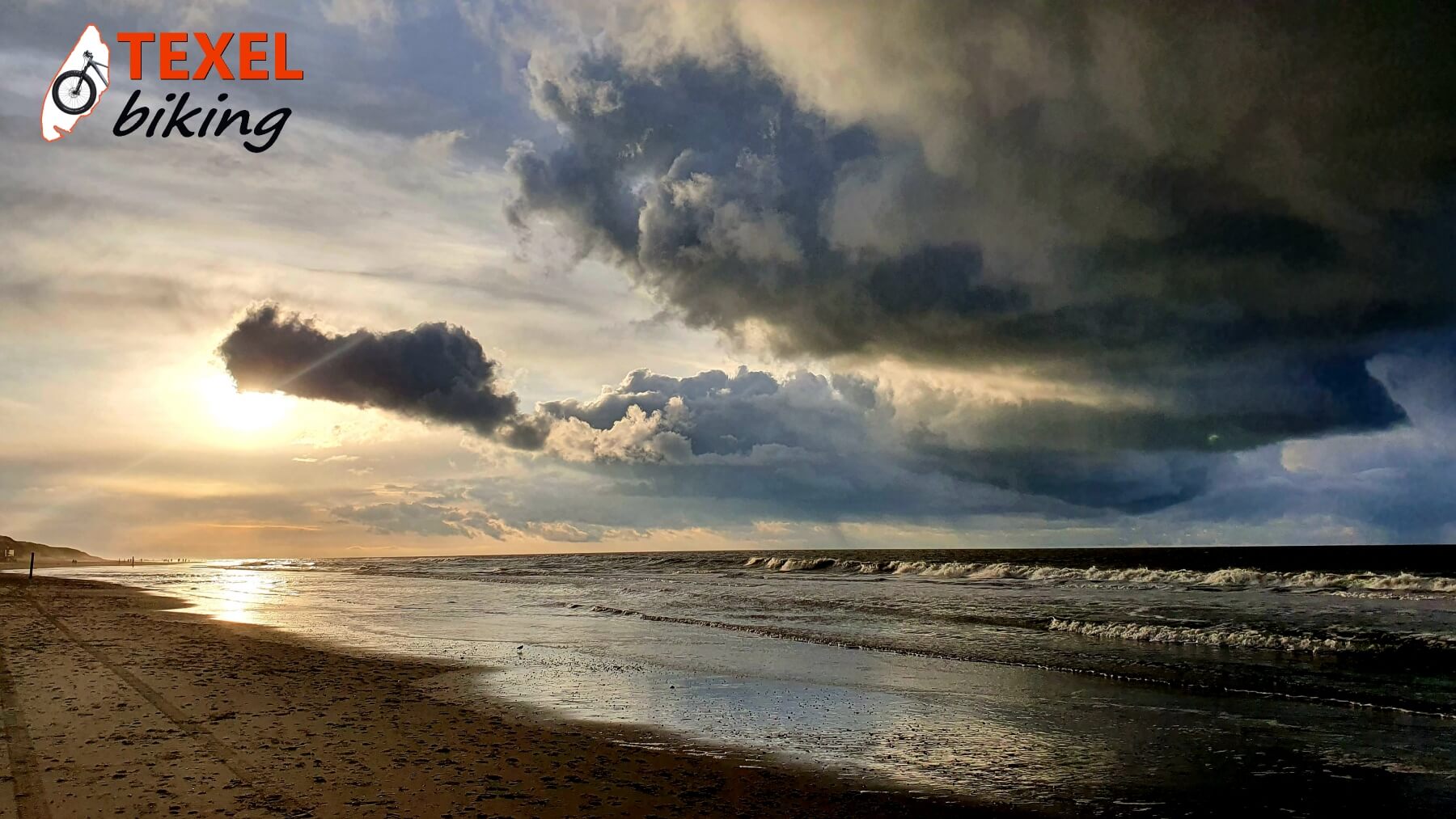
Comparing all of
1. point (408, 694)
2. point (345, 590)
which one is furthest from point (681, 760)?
point (345, 590)

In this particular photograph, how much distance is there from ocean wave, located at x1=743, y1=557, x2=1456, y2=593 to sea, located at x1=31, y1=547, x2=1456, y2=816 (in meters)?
2.93

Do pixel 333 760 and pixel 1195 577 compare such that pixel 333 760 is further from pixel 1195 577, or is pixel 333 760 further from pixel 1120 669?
pixel 1195 577

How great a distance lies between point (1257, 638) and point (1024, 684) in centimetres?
1089

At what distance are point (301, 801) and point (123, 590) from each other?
5375 cm

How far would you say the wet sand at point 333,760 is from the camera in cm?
827

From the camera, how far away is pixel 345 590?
52.5 m

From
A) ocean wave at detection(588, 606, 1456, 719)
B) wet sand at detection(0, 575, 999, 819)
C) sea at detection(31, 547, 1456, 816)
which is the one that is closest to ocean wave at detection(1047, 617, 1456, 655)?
sea at detection(31, 547, 1456, 816)

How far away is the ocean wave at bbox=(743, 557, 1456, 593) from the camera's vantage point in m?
41.6

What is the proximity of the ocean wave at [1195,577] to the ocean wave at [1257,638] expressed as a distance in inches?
867

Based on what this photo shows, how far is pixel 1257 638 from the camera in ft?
74.2

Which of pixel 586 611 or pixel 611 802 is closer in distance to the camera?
pixel 611 802

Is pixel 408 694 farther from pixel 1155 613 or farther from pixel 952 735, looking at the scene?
pixel 1155 613

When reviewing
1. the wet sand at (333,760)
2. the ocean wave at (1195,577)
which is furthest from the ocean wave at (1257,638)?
the ocean wave at (1195,577)

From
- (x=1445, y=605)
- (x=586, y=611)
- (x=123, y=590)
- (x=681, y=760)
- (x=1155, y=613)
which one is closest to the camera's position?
(x=681, y=760)
